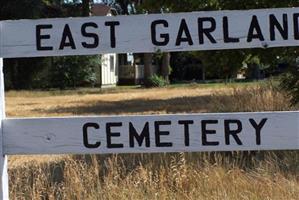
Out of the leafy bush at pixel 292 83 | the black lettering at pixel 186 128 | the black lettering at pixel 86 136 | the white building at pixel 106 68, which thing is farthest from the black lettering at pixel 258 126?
the white building at pixel 106 68

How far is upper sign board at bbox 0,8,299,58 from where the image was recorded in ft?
12.8

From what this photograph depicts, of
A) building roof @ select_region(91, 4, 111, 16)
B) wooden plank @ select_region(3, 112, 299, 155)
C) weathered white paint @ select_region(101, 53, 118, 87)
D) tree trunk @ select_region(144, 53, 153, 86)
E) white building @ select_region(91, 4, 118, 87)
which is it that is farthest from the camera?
building roof @ select_region(91, 4, 111, 16)

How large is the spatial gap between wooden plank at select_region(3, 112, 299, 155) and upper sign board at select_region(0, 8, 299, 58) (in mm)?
446

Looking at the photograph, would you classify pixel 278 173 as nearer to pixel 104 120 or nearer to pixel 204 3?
pixel 104 120

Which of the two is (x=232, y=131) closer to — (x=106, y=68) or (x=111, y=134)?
(x=111, y=134)

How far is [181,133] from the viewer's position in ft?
12.8

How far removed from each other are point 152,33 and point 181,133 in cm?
66

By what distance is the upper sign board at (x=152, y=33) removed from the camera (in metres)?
3.89

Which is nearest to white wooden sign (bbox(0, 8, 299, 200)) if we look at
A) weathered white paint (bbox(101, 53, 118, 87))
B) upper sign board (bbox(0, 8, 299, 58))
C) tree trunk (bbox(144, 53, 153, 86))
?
upper sign board (bbox(0, 8, 299, 58))

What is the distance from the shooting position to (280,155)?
7.91 m

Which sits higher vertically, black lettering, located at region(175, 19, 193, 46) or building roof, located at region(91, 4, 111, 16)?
building roof, located at region(91, 4, 111, 16)

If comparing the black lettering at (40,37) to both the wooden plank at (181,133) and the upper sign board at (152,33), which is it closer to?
the upper sign board at (152,33)

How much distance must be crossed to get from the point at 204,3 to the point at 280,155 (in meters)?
3.48

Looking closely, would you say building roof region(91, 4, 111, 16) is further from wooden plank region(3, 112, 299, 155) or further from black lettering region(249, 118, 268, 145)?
black lettering region(249, 118, 268, 145)
